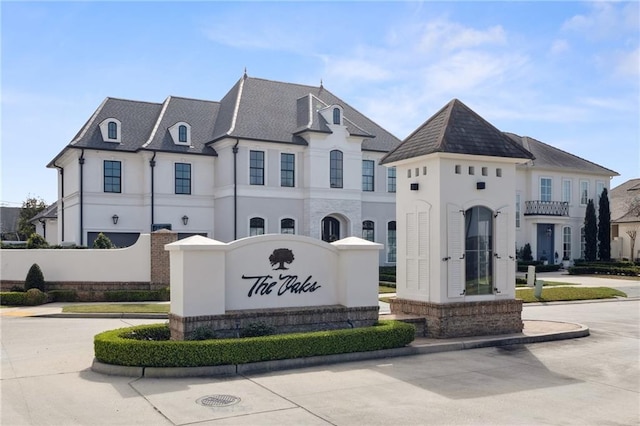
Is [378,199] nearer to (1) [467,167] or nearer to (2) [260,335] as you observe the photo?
(1) [467,167]

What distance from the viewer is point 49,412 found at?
8461 millimetres

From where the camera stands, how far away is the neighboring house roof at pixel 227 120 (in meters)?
32.8

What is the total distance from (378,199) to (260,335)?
25.6 m

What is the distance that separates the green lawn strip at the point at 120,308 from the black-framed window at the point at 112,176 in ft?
37.6

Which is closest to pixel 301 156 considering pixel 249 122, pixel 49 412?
pixel 249 122

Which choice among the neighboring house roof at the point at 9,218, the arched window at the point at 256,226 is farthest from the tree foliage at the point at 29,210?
the arched window at the point at 256,226

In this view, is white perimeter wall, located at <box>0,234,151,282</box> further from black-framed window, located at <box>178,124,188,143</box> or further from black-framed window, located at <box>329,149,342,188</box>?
black-framed window, located at <box>329,149,342,188</box>

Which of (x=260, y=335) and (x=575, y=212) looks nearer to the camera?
(x=260, y=335)

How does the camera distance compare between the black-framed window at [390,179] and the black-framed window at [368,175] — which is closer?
the black-framed window at [368,175]

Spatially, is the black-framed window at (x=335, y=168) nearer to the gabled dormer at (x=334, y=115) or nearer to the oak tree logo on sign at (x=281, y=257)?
the gabled dormer at (x=334, y=115)

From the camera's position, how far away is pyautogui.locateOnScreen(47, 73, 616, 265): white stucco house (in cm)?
3222

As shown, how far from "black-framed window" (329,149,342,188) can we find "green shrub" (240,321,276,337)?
2291cm

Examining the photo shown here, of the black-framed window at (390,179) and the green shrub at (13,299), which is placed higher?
the black-framed window at (390,179)

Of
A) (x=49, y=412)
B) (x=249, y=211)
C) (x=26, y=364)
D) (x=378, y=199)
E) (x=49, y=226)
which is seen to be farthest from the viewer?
(x=49, y=226)
